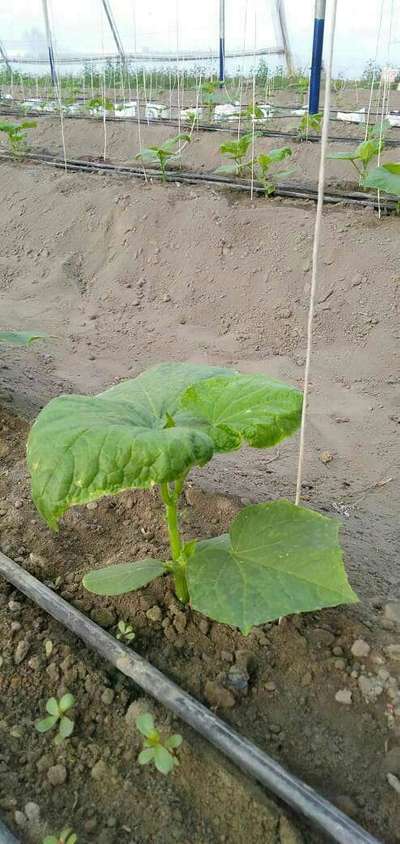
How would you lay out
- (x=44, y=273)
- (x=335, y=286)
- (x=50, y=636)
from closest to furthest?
1. (x=50, y=636)
2. (x=335, y=286)
3. (x=44, y=273)

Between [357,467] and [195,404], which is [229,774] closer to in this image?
[195,404]

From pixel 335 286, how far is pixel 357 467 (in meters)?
2.04

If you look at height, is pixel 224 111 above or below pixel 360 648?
above

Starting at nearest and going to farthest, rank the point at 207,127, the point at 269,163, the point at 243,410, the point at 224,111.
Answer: the point at 243,410 < the point at 269,163 < the point at 207,127 < the point at 224,111

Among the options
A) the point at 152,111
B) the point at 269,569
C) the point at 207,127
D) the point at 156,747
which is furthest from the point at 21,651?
the point at 152,111

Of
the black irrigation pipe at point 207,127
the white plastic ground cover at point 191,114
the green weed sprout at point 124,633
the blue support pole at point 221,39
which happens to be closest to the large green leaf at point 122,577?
the green weed sprout at point 124,633

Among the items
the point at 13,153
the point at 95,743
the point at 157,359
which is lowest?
the point at 157,359

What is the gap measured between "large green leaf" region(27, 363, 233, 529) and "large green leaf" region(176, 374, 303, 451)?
13cm

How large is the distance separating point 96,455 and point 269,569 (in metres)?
0.44

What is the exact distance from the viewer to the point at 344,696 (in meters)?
1.43

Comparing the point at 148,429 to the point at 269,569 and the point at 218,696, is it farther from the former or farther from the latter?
the point at 218,696

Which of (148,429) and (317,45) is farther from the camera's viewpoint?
(317,45)

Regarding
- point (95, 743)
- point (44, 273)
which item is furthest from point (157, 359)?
point (95, 743)

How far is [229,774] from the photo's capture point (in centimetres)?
128
